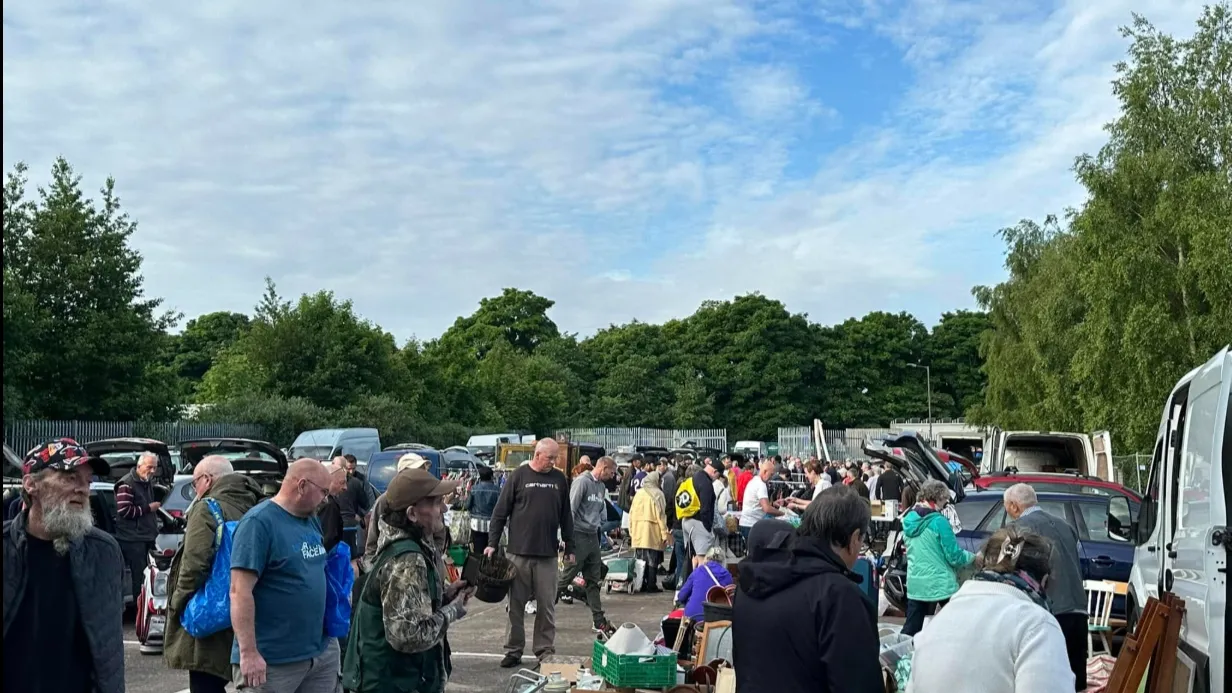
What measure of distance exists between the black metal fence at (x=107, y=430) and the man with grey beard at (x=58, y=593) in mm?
24956

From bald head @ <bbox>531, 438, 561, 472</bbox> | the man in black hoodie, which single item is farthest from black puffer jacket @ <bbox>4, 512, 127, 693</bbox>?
bald head @ <bbox>531, 438, 561, 472</bbox>

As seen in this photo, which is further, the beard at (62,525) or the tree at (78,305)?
the tree at (78,305)

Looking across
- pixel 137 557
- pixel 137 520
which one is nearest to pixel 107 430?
pixel 137 520

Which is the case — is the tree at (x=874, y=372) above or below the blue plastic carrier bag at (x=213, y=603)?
above

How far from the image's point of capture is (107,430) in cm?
3322

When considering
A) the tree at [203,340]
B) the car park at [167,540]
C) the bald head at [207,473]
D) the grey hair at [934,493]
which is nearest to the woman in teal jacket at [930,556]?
the grey hair at [934,493]

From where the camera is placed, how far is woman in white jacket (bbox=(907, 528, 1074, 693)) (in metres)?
3.36

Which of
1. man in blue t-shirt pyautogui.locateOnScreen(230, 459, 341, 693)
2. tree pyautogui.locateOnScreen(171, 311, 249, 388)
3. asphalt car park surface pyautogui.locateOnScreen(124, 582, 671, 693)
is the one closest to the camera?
man in blue t-shirt pyautogui.locateOnScreen(230, 459, 341, 693)

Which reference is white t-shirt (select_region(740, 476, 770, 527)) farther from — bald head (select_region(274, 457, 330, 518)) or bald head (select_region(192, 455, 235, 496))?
bald head (select_region(274, 457, 330, 518))

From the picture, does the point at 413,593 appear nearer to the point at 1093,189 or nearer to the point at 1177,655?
the point at 1177,655

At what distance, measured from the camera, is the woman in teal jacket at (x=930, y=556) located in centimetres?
838

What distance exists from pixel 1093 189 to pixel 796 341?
50825 mm

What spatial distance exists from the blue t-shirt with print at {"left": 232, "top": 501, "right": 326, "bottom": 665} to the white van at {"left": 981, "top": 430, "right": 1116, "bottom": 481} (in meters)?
18.0

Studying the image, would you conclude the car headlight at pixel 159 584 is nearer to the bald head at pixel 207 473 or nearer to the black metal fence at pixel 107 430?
the bald head at pixel 207 473
